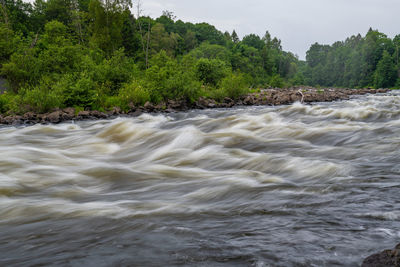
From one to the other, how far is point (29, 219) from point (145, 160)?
2970mm

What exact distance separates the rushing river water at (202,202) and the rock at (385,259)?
22 cm

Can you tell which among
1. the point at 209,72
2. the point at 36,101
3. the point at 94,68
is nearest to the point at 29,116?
the point at 36,101

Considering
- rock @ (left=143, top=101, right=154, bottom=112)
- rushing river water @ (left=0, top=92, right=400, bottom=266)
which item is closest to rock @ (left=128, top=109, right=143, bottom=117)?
rock @ (left=143, top=101, right=154, bottom=112)

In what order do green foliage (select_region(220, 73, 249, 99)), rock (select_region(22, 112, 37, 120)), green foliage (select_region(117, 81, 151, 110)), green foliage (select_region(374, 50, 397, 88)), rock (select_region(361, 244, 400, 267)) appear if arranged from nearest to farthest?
1. rock (select_region(361, 244, 400, 267))
2. rock (select_region(22, 112, 37, 120))
3. green foliage (select_region(117, 81, 151, 110))
4. green foliage (select_region(220, 73, 249, 99))
5. green foliage (select_region(374, 50, 397, 88))

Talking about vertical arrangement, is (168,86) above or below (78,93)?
above

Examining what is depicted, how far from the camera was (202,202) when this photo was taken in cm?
380

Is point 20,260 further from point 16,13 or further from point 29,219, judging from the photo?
point 16,13

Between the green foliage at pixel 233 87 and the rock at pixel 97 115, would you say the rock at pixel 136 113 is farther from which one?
the green foliage at pixel 233 87

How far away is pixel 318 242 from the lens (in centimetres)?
254

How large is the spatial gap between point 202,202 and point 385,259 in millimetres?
Answer: 2158

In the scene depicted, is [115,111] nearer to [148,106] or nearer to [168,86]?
[148,106]

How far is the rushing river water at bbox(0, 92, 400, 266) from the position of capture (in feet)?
8.15

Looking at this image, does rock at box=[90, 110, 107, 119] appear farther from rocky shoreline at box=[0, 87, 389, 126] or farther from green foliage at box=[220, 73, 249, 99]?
green foliage at box=[220, 73, 249, 99]

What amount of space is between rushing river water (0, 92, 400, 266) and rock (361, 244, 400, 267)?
8.6 inches
